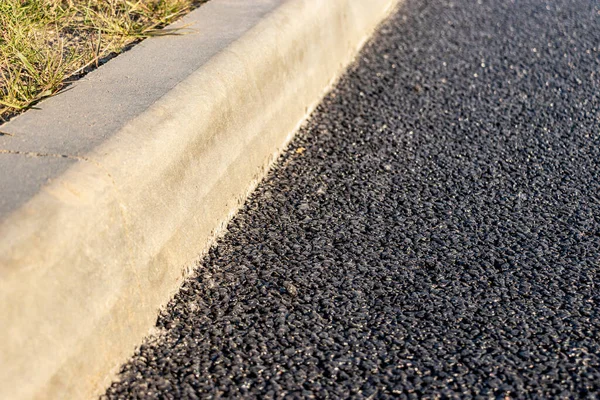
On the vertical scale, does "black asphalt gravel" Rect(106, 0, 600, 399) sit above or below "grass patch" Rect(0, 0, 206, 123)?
below

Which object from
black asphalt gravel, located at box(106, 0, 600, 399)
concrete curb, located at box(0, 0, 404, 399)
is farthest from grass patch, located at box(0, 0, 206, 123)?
black asphalt gravel, located at box(106, 0, 600, 399)

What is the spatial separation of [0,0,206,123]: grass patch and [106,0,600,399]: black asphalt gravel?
0.98 metres

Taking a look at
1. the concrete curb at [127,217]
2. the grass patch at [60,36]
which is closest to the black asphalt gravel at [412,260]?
the concrete curb at [127,217]

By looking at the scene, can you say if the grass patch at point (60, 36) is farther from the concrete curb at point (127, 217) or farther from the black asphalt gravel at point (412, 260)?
the black asphalt gravel at point (412, 260)

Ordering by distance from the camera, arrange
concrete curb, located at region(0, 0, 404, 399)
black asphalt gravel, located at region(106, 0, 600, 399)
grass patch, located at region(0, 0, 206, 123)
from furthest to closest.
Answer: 1. grass patch, located at region(0, 0, 206, 123)
2. black asphalt gravel, located at region(106, 0, 600, 399)
3. concrete curb, located at region(0, 0, 404, 399)

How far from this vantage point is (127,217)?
2473mm

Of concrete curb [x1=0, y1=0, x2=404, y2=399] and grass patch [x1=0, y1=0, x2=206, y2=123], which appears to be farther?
grass patch [x1=0, y1=0, x2=206, y2=123]

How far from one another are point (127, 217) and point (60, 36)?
1713 millimetres

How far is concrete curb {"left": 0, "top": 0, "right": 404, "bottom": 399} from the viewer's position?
2053mm

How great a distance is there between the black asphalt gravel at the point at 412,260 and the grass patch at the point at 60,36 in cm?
98

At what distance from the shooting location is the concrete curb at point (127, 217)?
2.05 meters

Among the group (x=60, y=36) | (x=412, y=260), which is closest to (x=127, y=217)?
(x=412, y=260)

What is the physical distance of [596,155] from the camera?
3922 mm

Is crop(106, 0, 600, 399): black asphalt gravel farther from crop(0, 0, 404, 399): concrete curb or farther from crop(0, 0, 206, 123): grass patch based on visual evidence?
crop(0, 0, 206, 123): grass patch
